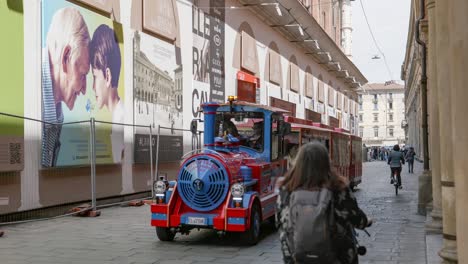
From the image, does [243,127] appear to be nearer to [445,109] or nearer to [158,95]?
[445,109]

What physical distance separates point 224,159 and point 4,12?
5.74 meters

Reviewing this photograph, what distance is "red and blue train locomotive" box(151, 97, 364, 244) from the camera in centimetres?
949

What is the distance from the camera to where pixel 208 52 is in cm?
2266

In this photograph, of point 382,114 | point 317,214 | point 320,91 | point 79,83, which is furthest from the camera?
point 382,114

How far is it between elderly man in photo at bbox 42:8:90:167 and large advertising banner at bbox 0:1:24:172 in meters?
0.78

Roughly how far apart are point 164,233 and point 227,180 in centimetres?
150

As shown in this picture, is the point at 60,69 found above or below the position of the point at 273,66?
below

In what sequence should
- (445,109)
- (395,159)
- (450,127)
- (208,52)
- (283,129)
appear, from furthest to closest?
(208,52) → (395,159) → (283,129) → (445,109) → (450,127)

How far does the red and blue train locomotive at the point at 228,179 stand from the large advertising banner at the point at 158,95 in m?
6.54

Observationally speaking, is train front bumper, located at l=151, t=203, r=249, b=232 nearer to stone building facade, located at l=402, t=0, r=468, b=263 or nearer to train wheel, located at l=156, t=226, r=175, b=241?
train wheel, located at l=156, t=226, r=175, b=241

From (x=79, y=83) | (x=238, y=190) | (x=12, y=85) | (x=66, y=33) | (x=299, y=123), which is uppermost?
(x=66, y=33)

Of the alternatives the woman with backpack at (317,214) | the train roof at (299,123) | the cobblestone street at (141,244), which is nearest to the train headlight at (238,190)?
the cobblestone street at (141,244)

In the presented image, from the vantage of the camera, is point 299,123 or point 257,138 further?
point 299,123

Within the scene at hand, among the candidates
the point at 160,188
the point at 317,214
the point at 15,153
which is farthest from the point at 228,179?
the point at 317,214
